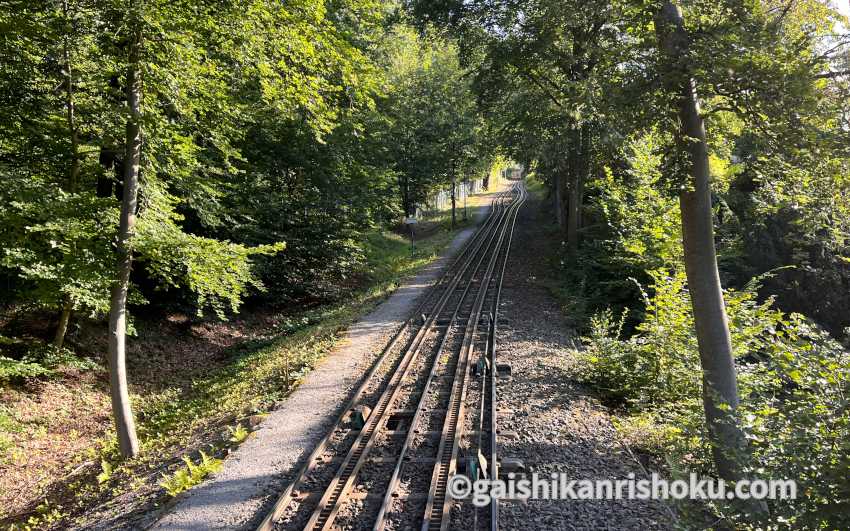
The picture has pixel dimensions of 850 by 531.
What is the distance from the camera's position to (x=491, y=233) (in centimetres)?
3556

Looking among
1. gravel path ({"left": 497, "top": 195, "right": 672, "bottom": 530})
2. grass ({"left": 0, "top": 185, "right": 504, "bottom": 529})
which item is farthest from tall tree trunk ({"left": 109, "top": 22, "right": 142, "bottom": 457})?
gravel path ({"left": 497, "top": 195, "right": 672, "bottom": 530})

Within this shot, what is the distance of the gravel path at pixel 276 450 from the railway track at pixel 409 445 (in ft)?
1.07

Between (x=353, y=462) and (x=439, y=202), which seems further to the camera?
(x=439, y=202)

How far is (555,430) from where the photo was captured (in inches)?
307

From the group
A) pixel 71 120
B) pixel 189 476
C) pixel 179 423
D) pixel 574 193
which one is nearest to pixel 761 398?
pixel 189 476

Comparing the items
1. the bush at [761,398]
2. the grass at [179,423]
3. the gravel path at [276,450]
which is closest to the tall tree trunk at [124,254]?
the grass at [179,423]

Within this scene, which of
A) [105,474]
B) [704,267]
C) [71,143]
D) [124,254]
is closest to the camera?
[704,267]

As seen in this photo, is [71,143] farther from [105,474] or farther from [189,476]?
[189,476]

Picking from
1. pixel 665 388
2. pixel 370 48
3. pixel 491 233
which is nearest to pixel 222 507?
pixel 665 388

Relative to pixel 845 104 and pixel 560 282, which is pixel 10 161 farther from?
pixel 560 282

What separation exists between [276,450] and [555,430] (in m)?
4.27

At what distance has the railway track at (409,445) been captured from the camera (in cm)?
580

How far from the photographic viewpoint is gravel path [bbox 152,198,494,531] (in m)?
6.08

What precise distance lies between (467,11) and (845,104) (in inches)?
556
